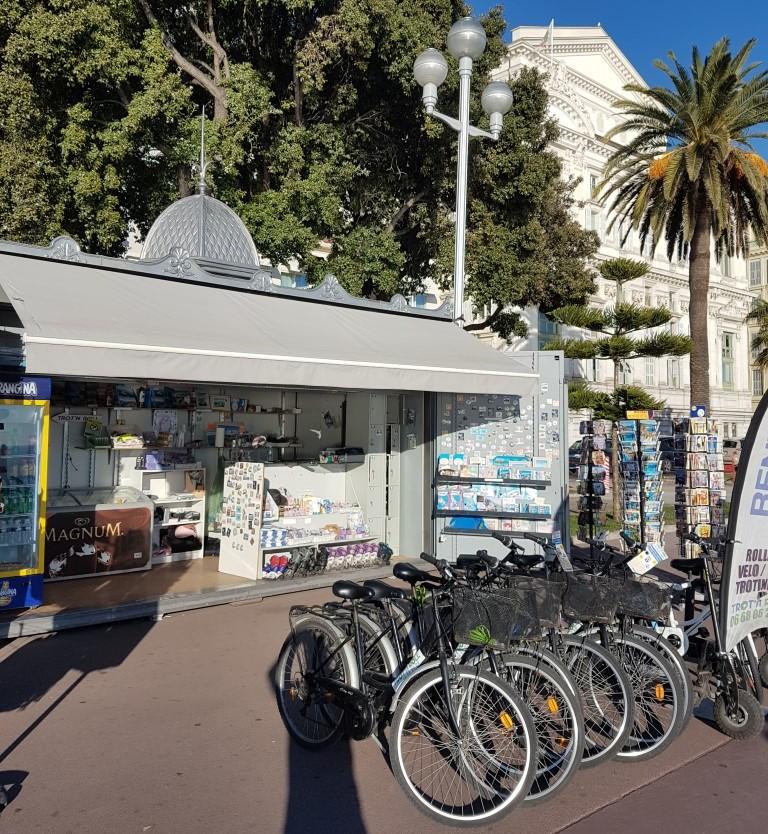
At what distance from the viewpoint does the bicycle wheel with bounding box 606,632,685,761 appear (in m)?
4.28

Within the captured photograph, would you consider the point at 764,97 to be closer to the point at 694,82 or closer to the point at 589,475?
the point at 694,82

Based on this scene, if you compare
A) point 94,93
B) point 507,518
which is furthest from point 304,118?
point 507,518

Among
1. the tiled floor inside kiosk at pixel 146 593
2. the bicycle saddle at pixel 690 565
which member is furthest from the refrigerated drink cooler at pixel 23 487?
the bicycle saddle at pixel 690 565

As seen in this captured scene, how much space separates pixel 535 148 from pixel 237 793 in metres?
16.7

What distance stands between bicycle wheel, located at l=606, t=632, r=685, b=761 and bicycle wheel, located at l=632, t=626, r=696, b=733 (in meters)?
0.03

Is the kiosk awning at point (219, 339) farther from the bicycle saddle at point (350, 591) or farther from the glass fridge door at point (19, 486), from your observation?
the bicycle saddle at point (350, 591)

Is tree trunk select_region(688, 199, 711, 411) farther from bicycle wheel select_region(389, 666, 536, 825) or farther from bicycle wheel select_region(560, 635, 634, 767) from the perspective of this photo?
bicycle wheel select_region(389, 666, 536, 825)

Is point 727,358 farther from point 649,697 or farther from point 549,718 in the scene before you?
point 549,718

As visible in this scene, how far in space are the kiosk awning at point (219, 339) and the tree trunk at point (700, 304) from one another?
8614 mm

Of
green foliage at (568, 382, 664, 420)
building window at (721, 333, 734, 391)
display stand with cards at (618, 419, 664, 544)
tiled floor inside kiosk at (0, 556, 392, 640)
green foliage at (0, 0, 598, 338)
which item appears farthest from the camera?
building window at (721, 333, 734, 391)

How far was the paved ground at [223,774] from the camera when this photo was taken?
3.62 m

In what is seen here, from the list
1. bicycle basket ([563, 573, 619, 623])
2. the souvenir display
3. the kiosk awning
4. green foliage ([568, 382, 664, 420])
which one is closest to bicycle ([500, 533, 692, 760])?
bicycle basket ([563, 573, 619, 623])

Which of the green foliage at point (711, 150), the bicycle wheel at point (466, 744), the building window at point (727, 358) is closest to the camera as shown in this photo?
the bicycle wheel at point (466, 744)

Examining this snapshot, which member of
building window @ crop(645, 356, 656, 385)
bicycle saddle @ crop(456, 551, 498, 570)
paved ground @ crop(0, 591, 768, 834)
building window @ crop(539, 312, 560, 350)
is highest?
building window @ crop(539, 312, 560, 350)
